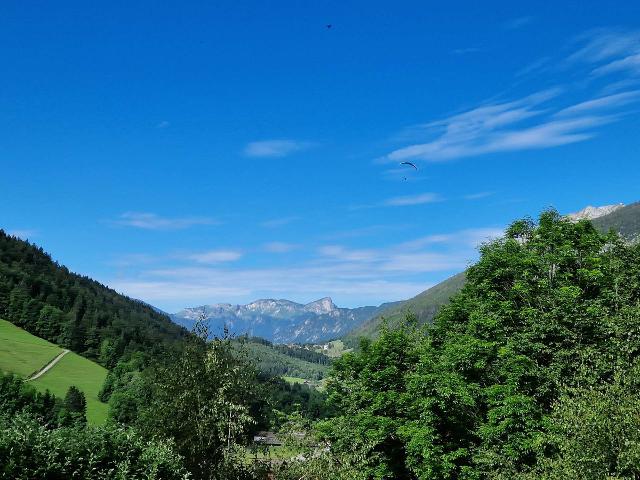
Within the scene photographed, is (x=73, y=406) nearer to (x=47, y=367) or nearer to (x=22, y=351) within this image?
(x=47, y=367)

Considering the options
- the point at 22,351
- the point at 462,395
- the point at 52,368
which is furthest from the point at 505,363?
the point at 22,351

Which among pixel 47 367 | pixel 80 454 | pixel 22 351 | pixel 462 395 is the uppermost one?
pixel 80 454

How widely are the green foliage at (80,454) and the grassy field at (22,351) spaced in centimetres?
13861

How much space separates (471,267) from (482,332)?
10.0 meters

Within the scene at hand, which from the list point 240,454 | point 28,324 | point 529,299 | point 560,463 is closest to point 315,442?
point 240,454

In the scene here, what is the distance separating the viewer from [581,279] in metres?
41.0

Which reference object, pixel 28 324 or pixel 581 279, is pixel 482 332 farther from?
pixel 28 324

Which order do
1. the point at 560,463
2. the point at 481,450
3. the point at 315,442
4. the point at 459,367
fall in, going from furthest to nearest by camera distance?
the point at 459,367
the point at 481,450
the point at 560,463
the point at 315,442

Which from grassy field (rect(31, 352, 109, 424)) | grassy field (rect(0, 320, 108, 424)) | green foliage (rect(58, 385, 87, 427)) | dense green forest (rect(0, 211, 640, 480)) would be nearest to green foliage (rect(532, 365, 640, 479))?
dense green forest (rect(0, 211, 640, 480))

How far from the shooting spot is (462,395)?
124ft

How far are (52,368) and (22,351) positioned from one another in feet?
48.2

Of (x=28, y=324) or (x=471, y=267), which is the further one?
(x=28, y=324)

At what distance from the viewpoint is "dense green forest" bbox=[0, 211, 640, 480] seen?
2275 centimetres

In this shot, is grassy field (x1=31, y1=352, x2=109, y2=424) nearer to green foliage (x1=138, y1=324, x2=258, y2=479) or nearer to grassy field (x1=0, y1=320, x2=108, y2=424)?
grassy field (x1=0, y1=320, x2=108, y2=424)
